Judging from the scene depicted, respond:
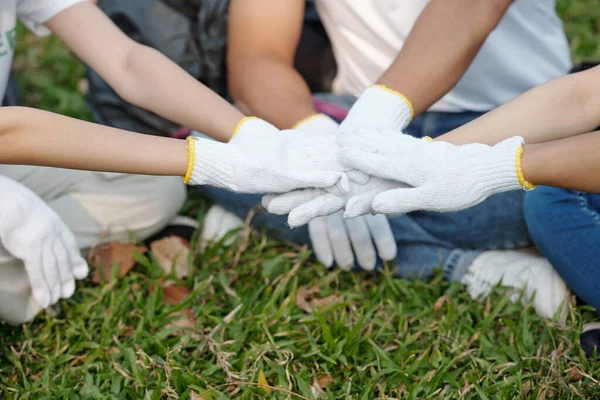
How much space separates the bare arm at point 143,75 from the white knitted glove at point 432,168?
37 centimetres

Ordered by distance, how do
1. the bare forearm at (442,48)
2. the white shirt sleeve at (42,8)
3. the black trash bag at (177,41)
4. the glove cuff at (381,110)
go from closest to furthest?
the glove cuff at (381,110) < the bare forearm at (442,48) < the white shirt sleeve at (42,8) < the black trash bag at (177,41)

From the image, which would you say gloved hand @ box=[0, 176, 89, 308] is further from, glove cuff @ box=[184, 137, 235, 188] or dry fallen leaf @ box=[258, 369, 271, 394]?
dry fallen leaf @ box=[258, 369, 271, 394]

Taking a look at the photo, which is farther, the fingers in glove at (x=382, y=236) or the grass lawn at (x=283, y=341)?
the fingers in glove at (x=382, y=236)

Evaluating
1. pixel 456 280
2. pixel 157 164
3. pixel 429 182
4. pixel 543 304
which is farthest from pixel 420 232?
pixel 157 164

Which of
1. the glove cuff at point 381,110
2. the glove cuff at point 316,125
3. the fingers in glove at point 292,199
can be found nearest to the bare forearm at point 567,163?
the glove cuff at point 381,110

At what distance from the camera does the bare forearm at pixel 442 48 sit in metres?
1.74

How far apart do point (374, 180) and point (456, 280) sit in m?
0.46

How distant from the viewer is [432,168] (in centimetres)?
151

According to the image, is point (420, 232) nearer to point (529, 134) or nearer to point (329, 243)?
point (329, 243)

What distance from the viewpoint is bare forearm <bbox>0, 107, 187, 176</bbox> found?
1.48m

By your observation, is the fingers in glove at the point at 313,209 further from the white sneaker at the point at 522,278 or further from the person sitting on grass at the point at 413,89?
the white sneaker at the point at 522,278

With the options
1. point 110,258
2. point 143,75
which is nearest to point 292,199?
point 143,75

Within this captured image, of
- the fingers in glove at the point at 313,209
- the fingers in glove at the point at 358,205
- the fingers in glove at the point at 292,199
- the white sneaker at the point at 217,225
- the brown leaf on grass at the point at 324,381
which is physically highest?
the fingers in glove at the point at 358,205

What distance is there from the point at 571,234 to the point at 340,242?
570 millimetres
